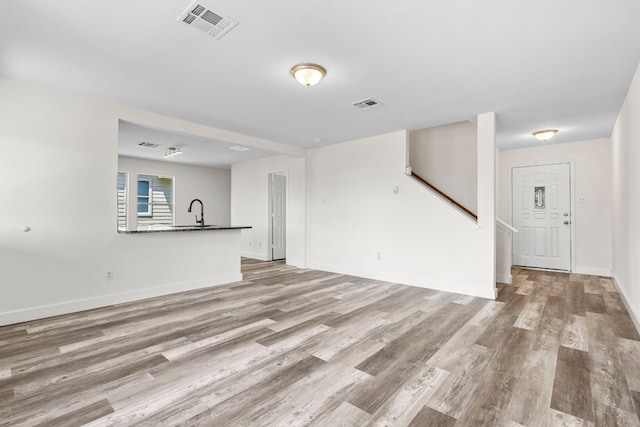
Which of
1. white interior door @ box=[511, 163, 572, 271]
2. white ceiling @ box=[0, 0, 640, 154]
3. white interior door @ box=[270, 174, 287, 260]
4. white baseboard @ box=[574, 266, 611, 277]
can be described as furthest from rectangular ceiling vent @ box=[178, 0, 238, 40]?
white baseboard @ box=[574, 266, 611, 277]

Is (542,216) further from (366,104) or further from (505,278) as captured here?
(366,104)

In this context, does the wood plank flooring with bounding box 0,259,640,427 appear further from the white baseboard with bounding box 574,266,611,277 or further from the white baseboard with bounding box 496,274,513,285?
the white baseboard with bounding box 574,266,611,277

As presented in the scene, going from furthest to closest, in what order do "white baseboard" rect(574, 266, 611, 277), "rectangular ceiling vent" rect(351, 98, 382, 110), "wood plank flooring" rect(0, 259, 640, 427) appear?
"white baseboard" rect(574, 266, 611, 277) < "rectangular ceiling vent" rect(351, 98, 382, 110) < "wood plank flooring" rect(0, 259, 640, 427)

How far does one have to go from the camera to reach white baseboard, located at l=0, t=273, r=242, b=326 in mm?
3190

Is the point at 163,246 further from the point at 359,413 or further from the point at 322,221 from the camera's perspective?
the point at 359,413

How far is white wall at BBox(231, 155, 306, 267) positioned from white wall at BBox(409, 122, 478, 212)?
2.40 meters

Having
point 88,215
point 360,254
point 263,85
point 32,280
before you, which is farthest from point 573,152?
point 32,280

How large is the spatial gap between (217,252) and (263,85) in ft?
9.32

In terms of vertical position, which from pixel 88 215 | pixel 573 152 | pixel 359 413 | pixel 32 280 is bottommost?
pixel 359 413

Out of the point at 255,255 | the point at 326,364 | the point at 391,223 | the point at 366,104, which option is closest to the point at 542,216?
the point at 391,223

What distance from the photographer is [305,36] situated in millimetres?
2389

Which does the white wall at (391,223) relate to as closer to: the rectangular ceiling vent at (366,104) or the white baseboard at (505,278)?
the white baseboard at (505,278)

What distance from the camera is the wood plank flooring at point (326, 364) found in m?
1.75

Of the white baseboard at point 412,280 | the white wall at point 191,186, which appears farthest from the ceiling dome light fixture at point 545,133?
the white wall at point 191,186
